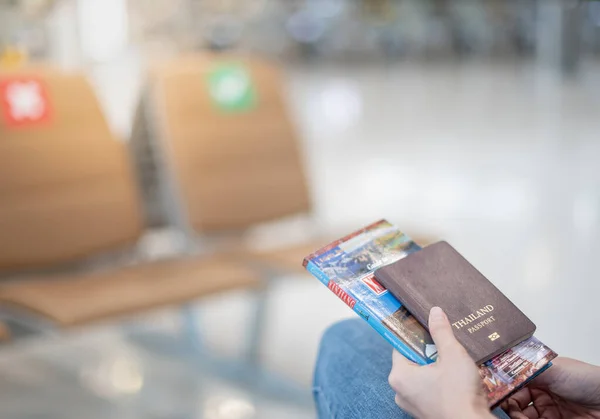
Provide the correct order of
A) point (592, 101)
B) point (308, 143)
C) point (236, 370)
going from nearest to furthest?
point (236, 370), point (308, 143), point (592, 101)

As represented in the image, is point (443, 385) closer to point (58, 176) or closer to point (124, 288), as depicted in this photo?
point (124, 288)

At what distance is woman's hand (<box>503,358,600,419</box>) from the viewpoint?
1.11m

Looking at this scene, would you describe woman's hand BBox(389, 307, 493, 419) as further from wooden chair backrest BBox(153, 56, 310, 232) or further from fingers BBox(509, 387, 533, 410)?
wooden chair backrest BBox(153, 56, 310, 232)

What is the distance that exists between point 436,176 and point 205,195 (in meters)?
2.81

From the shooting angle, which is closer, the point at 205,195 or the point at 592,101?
the point at 205,195

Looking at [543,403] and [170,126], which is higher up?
[170,126]

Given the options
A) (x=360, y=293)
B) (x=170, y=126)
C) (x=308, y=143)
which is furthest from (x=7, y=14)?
(x=308, y=143)

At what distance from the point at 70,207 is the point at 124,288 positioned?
0.39m

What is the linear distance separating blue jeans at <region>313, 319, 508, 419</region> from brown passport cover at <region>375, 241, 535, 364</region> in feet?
0.34

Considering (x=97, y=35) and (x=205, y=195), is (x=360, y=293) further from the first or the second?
(x=97, y=35)

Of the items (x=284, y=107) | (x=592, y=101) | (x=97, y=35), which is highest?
(x=97, y=35)

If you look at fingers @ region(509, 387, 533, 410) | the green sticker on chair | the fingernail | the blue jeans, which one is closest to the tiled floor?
the green sticker on chair

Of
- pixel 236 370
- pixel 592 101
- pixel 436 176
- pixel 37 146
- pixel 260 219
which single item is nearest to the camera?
pixel 37 146

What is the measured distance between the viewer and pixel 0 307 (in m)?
1.89
